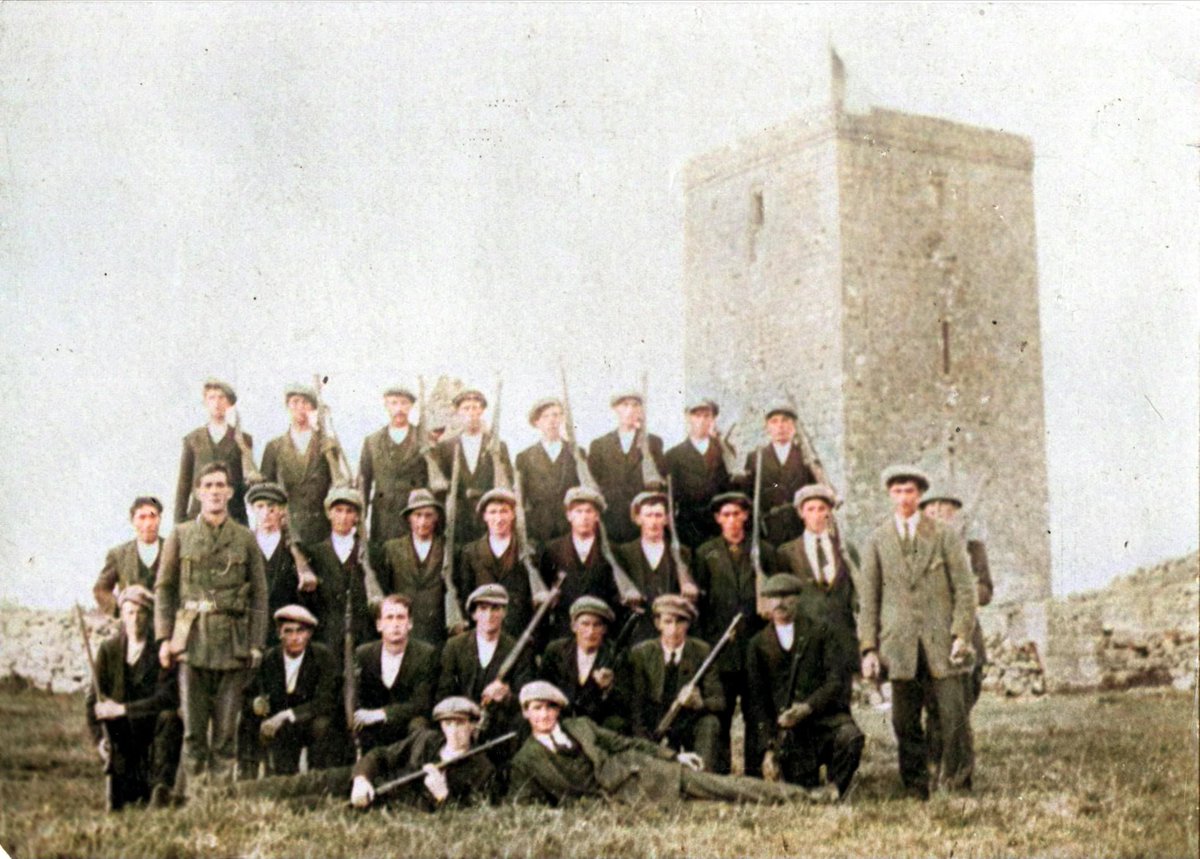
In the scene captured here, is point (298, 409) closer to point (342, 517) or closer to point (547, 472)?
point (342, 517)

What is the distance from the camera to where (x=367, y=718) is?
5.71 metres

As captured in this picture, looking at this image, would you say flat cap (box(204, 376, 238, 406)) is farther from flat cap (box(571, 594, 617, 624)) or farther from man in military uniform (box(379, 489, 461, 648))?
flat cap (box(571, 594, 617, 624))

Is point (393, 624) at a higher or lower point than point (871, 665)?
higher

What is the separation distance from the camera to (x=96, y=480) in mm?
5941

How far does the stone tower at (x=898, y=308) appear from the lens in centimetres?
663

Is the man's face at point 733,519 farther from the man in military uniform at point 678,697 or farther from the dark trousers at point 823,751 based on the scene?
the dark trousers at point 823,751

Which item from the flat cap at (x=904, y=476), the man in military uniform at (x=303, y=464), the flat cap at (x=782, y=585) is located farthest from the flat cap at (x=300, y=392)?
the flat cap at (x=904, y=476)

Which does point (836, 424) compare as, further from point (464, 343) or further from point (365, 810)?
point (365, 810)

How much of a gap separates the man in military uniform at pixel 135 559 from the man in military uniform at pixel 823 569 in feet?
7.94

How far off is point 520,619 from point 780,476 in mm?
1227

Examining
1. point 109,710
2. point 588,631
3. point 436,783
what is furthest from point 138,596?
point 588,631

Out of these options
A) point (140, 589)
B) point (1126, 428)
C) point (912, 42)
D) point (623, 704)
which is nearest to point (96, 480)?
point (140, 589)

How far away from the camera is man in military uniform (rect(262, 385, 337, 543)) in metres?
5.92

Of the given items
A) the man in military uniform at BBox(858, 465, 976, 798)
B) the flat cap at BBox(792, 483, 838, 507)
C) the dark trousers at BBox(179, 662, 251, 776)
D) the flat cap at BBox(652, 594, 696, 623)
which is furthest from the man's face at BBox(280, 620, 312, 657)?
the man in military uniform at BBox(858, 465, 976, 798)
